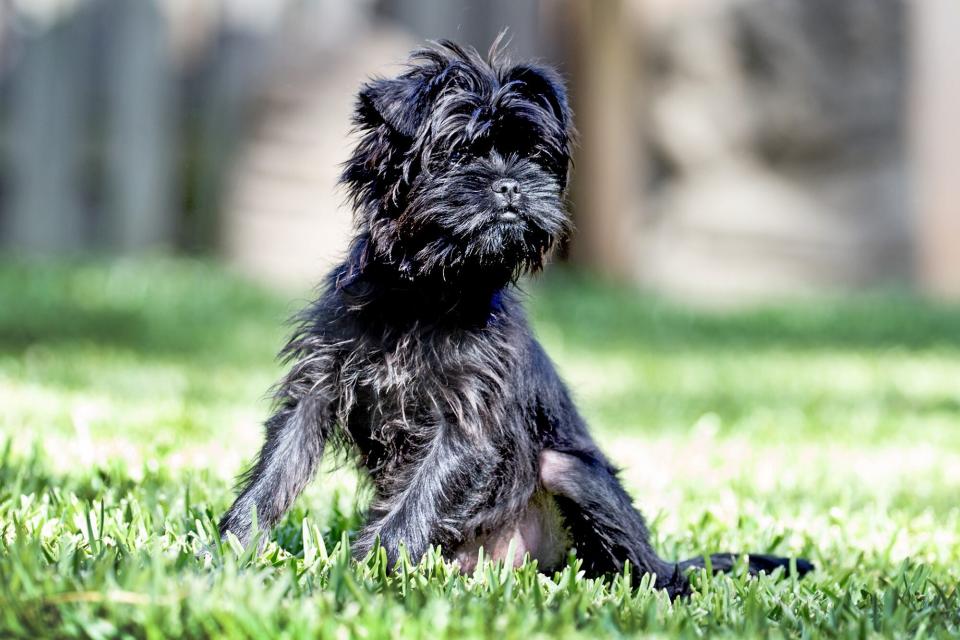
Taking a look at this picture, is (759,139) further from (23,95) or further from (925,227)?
(23,95)

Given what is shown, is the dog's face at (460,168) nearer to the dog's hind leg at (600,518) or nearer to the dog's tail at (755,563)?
the dog's hind leg at (600,518)

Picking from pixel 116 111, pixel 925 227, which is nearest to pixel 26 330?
pixel 116 111

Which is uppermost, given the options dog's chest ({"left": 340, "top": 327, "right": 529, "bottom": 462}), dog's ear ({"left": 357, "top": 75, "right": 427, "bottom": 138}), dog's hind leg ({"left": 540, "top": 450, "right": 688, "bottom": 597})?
dog's ear ({"left": 357, "top": 75, "right": 427, "bottom": 138})

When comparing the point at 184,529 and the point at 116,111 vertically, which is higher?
the point at 116,111

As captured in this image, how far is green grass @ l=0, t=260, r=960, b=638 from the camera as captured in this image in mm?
2885

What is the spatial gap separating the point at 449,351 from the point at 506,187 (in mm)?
525

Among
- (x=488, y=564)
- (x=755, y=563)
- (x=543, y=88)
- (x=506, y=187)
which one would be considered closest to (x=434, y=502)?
(x=488, y=564)

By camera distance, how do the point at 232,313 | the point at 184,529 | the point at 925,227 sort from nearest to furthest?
the point at 184,529 < the point at 232,313 < the point at 925,227

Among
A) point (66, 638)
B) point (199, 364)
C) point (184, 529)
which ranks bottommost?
point (66, 638)

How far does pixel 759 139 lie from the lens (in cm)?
1424

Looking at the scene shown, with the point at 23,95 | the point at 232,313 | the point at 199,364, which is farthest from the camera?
the point at 23,95

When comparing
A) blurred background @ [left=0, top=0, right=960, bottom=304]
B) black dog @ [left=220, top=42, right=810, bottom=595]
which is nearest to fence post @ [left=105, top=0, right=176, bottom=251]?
blurred background @ [left=0, top=0, right=960, bottom=304]

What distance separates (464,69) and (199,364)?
18.1 ft

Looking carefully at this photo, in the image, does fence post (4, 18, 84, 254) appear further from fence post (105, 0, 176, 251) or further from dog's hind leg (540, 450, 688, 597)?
dog's hind leg (540, 450, 688, 597)
